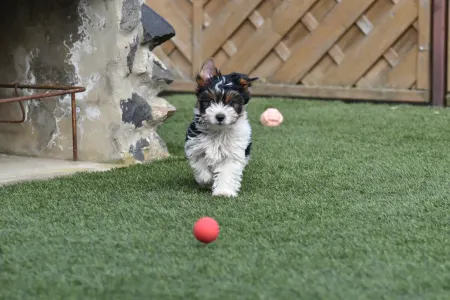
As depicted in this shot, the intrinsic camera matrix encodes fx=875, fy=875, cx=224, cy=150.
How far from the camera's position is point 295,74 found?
9312 millimetres

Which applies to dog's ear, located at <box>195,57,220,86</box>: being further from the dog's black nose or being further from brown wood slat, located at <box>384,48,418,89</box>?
brown wood slat, located at <box>384,48,418,89</box>

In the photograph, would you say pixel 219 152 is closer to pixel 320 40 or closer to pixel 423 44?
pixel 423 44

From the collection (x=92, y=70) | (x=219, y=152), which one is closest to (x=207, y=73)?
(x=219, y=152)

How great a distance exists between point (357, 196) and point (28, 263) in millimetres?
1926

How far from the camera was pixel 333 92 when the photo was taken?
9.09m

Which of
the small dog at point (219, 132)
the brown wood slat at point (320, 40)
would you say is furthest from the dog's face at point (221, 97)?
the brown wood slat at point (320, 40)

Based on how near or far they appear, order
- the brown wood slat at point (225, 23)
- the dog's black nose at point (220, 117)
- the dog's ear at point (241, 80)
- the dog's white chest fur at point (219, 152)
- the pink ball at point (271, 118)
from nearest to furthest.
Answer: the dog's black nose at point (220, 117) < the dog's ear at point (241, 80) < the dog's white chest fur at point (219, 152) < the pink ball at point (271, 118) < the brown wood slat at point (225, 23)

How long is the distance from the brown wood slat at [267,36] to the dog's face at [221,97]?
15.0 feet

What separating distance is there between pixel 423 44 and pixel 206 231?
5575 mm

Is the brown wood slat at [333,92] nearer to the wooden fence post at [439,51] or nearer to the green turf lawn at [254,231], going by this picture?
the wooden fence post at [439,51]

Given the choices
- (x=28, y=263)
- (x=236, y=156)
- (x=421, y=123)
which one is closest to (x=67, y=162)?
(x=236, y=156)

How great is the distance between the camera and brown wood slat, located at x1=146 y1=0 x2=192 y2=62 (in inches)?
384

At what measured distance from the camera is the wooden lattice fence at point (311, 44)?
8688mm

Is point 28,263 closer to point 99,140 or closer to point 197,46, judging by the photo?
Answer: point 99,140
